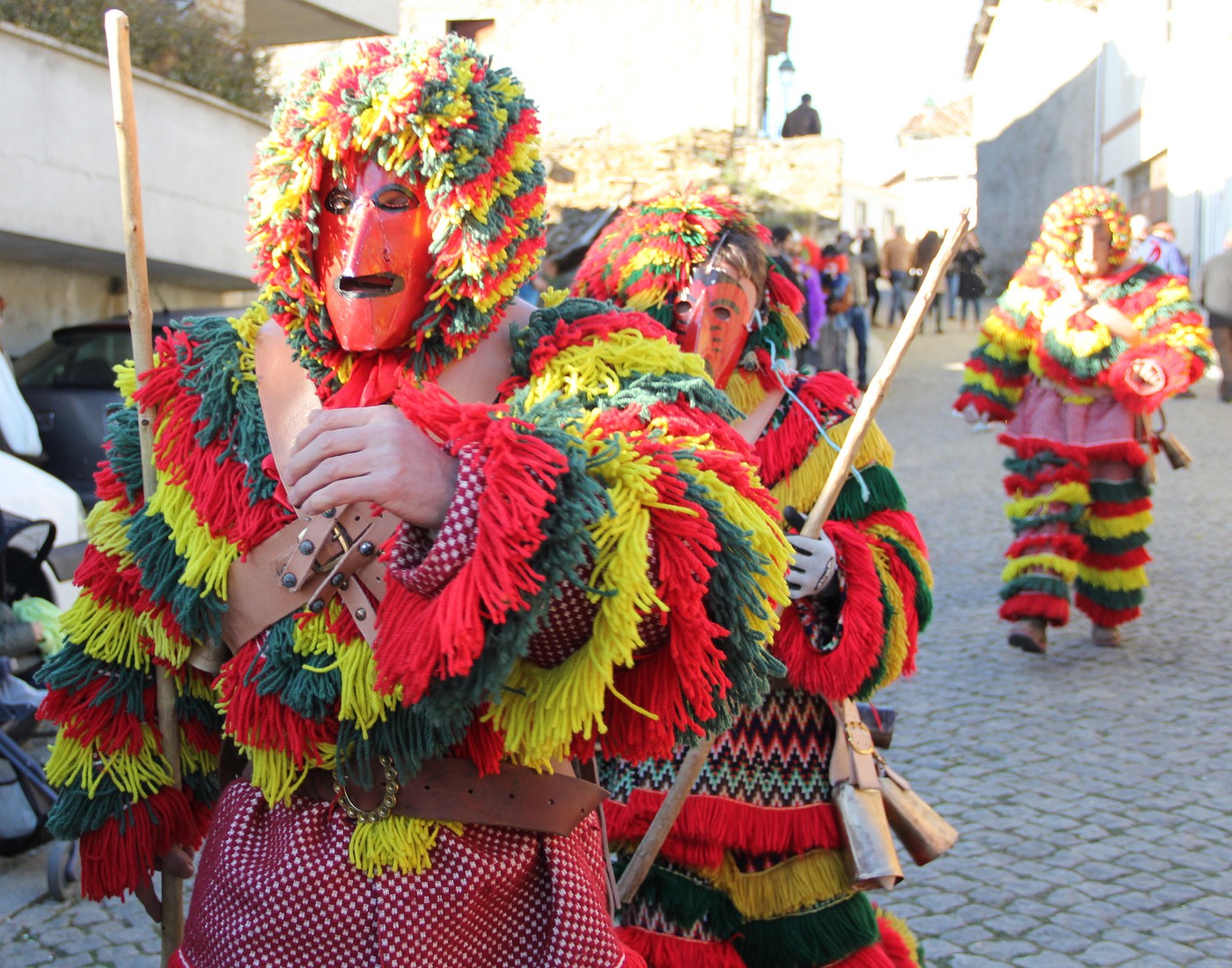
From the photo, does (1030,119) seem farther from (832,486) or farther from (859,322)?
(832,486)

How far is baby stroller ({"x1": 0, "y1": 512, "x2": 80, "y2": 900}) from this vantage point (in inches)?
159

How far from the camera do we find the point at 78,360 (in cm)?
918

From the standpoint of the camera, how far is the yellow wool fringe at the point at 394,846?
169cm

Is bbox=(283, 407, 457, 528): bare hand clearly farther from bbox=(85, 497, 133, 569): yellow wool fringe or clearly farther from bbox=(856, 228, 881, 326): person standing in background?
bbox=(856, 228, 881, 326): person standing in background

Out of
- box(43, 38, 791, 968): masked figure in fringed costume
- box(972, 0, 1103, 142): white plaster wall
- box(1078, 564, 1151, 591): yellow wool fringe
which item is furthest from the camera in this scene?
box(972, 0, 1103, 142): white plaster wall

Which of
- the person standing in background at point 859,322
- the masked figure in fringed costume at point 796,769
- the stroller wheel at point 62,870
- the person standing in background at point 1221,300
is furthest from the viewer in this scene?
the person standing in background at point 859,322

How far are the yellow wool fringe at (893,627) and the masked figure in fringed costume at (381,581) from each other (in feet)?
3.35

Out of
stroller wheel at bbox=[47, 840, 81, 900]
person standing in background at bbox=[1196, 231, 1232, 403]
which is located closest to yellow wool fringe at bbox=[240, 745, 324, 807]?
stroller wheel at bbox=[47, 840, 81, 900]

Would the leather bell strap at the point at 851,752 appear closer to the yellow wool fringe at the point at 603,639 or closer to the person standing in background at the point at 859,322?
the yellow wool fringe at the point at 603,639

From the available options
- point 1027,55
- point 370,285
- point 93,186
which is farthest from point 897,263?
point 370,285

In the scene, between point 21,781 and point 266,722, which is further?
point 21,781

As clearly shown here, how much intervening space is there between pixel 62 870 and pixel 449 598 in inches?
127

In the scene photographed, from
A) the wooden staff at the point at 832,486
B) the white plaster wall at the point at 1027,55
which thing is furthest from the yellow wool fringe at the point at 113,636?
the white plaster wall at the point at 1027,55

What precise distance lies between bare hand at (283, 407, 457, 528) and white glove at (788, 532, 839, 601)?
130 centimetres
